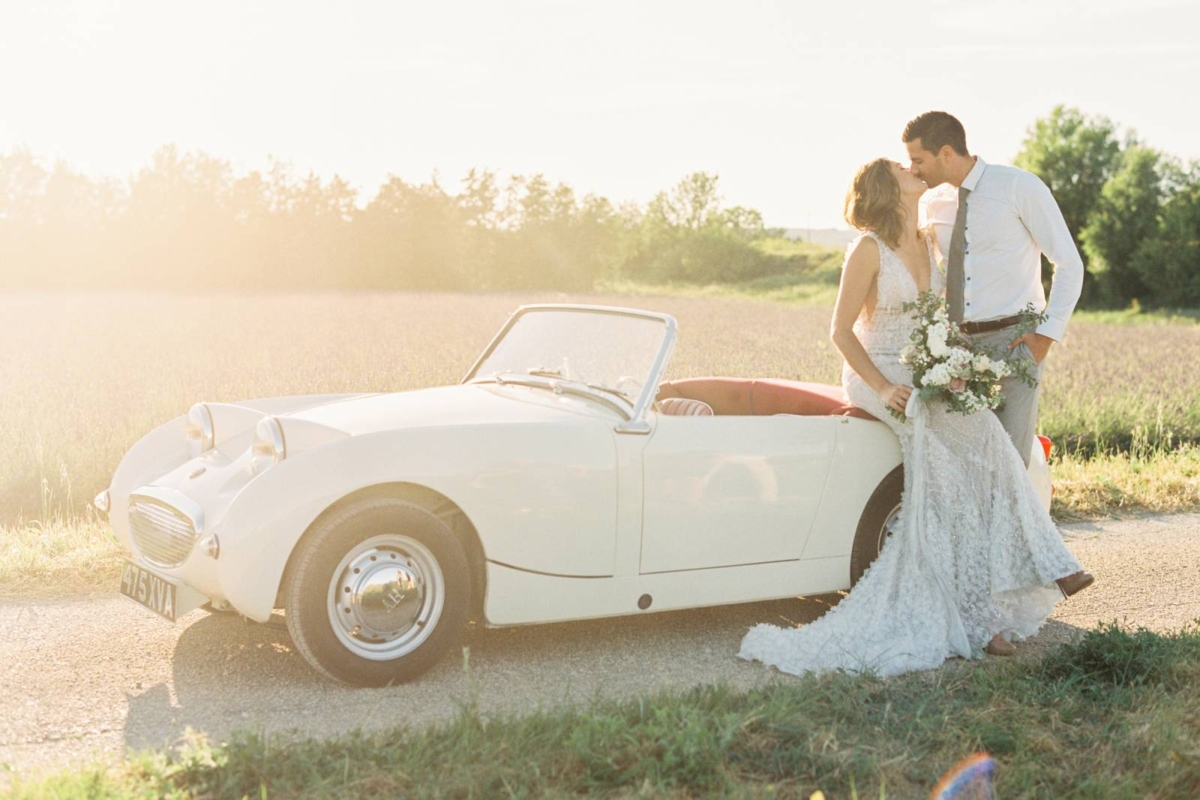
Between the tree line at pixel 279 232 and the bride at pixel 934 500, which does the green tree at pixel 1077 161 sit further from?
the bride at pixel 934 500

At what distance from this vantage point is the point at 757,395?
6.12 m

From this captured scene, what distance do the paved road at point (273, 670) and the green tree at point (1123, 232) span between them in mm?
59351

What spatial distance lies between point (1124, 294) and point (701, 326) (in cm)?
4444

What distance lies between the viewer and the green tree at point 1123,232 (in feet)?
196

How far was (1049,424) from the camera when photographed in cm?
1037

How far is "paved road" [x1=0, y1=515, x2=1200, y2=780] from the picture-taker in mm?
3807

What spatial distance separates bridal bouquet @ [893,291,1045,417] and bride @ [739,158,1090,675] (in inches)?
7.3

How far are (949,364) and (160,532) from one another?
3.21 metres

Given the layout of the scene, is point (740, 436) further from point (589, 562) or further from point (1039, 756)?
point (1039, 756)

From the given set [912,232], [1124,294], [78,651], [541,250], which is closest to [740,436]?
[912,232]

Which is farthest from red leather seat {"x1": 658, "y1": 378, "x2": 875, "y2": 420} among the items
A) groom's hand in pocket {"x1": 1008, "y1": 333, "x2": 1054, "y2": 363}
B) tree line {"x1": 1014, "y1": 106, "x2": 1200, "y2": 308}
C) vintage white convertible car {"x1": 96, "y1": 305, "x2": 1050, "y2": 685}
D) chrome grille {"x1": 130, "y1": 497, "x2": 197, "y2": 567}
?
tree line {"x1": 1014, "y1": 106, "x2": 1200, "y2": 308}

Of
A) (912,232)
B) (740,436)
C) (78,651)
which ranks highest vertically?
(912,232)

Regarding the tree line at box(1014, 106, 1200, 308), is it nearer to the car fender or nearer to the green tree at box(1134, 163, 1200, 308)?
the green tree at box(1134, 163, 1200, 308)

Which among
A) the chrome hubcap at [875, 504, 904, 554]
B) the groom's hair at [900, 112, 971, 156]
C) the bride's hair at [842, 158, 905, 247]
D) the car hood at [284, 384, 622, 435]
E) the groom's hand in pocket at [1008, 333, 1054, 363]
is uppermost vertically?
the groom's hair at [900, 112, 971, 156]
